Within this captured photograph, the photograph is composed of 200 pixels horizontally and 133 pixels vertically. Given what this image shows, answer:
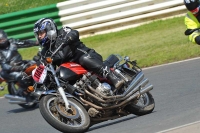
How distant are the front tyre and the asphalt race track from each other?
0.39 metres

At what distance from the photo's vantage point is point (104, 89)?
6.64 metres

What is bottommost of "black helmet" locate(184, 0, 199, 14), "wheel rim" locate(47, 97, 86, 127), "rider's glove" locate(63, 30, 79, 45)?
"wheel rim" locate(47, 97, 86, 127)

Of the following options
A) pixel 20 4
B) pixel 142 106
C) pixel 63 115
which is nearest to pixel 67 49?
pixel 63 115

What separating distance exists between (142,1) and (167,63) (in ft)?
12.2

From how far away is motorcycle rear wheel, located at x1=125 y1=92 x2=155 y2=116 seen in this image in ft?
23.4

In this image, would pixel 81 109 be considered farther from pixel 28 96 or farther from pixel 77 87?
pixel 28 96

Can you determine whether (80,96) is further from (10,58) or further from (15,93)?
(10,58)

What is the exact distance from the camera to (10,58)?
10.4 m

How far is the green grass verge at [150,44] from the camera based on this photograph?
12.0 meters

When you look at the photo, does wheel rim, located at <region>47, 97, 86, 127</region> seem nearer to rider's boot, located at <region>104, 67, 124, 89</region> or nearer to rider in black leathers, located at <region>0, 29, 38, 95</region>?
rider's boot, located at <region>104, 67, 124, 89</region>

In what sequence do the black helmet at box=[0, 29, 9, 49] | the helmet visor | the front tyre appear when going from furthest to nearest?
the black helmet at box=[0, 29, 9, 49]
the helmet visor
the front tyre

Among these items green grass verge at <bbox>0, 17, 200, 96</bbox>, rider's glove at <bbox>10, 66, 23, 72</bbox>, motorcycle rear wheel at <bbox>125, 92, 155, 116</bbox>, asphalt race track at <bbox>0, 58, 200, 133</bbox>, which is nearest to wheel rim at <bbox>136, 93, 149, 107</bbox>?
motorcycle rear wheel at <bbox>125, 92, 155, 116</bbox>

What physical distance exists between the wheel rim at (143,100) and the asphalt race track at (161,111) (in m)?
0.17

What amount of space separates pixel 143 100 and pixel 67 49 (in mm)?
1359
